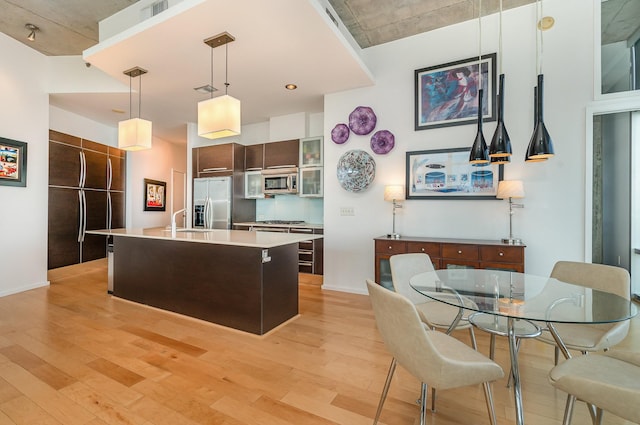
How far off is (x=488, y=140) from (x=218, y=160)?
449 cm

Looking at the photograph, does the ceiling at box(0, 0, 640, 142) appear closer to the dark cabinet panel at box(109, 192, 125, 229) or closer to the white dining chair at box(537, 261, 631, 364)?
the dark cabinet panel at box(109, 192, 125, 229)

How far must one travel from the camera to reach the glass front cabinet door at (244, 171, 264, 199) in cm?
564

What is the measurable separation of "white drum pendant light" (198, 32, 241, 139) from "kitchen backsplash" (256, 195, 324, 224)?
2771 mm

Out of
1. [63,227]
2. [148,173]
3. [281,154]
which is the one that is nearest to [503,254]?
[281,154]

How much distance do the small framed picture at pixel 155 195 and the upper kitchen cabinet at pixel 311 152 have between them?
3.87m

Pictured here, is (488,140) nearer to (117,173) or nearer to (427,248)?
(427,248)

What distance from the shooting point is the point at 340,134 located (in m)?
4.21

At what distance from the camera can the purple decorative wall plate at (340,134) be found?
418cm

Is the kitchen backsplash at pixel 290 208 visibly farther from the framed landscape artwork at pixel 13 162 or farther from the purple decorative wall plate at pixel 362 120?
the framed landscape artwork at pixel 13 162

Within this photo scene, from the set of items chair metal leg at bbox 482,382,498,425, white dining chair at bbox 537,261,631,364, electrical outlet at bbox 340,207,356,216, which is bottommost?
chair metal leg at bbox 482,382,498,425

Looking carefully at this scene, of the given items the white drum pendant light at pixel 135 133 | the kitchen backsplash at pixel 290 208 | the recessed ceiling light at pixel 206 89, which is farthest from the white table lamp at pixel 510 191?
the white drum pendant light at pixel 135 133

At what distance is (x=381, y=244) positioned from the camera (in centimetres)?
358

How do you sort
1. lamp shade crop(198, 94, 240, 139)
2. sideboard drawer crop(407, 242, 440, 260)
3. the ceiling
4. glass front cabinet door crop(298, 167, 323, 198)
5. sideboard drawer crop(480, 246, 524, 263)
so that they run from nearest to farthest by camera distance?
the ceiling < lamp shade crop(198, 94, 240, 139) < sideboard drawer crop(480, 246, 524, 263) < sideboard drawer crop(407, 242, 440, 260) < glass front cabinet door crop(298, 167, 323, 198)

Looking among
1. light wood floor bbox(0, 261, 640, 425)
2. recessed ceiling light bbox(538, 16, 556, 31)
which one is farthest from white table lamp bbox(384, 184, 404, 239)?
recessed ceiling light bbox(538, 16, 556, 31)
